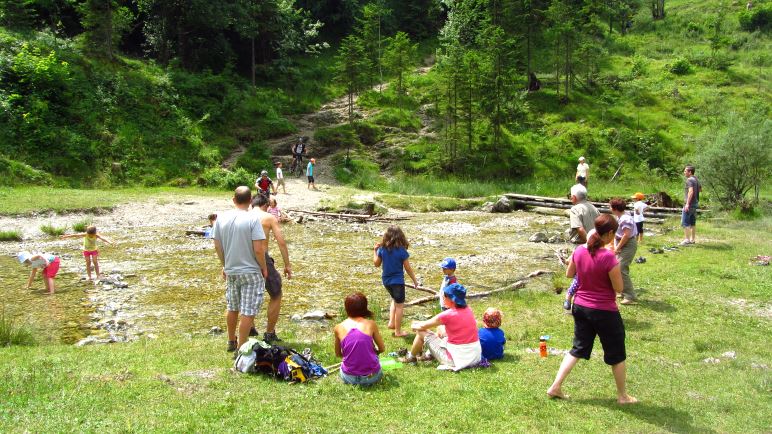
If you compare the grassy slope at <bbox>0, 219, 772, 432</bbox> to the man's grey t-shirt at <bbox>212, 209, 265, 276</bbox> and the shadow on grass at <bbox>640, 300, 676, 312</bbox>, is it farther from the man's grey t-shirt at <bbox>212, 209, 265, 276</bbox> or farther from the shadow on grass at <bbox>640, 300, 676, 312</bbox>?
the man's grey t-shirt at <bbox>212, 209, 265, 276</bbox>

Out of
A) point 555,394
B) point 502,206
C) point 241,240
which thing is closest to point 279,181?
point 502,206

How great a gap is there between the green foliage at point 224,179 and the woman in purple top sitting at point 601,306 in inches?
1002

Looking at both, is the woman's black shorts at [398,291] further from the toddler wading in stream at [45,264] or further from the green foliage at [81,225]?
the green foliage at [81,225]

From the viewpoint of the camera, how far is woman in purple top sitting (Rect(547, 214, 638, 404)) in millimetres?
6262

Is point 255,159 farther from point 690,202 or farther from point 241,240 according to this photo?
point 241,240

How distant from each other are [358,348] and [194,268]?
32.4 feet

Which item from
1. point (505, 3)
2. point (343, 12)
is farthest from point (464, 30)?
point (343, 12)

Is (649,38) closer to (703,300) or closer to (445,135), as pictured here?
(445,135)

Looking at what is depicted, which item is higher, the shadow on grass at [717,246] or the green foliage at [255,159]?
the green foliage at [255,159]

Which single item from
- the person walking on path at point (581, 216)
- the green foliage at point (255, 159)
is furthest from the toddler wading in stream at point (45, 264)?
the green foliage at point (255, 159)

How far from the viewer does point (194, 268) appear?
1532 cm

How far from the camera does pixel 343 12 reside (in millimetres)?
57469

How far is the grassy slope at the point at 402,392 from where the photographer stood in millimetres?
5773

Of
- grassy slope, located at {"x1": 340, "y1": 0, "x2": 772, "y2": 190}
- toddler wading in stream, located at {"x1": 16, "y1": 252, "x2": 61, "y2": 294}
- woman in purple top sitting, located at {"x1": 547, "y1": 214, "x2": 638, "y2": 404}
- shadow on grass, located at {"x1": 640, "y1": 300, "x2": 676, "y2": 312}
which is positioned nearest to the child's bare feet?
woman in purple top sitting, located at {"x1": 547, "y1": 214, "x2": 638, "y2": 404}
